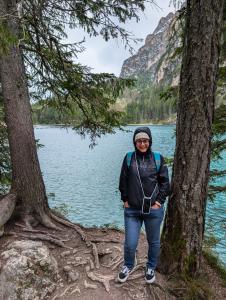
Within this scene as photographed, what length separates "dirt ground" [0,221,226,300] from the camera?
424 cm

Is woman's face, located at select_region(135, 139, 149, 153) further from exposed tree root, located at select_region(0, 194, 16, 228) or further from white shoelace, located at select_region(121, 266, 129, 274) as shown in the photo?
exposed tree root, located at select_region(0, 194, 16, 228)

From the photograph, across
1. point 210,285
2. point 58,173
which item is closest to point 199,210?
point 210,285

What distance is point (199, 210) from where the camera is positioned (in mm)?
4406

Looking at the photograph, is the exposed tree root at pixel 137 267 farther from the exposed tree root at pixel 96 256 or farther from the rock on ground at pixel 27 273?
the rock on ground at pixel 27 273

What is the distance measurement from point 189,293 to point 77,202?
45.6 ft

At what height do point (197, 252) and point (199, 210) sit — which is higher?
point (199, 210)

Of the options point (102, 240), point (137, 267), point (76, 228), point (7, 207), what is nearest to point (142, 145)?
point (137, 267)

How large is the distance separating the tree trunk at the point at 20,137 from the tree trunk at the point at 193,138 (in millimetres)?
2304

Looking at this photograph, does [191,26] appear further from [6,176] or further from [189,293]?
[6,176]

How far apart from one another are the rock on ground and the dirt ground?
0.16m

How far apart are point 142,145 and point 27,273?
225 cm

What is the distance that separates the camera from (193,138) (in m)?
4.20

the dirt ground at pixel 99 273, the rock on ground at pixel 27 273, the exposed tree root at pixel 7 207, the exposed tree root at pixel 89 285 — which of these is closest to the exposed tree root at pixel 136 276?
the dirt ground at pixel 99 273

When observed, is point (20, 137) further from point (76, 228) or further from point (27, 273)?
point (27, 273)
